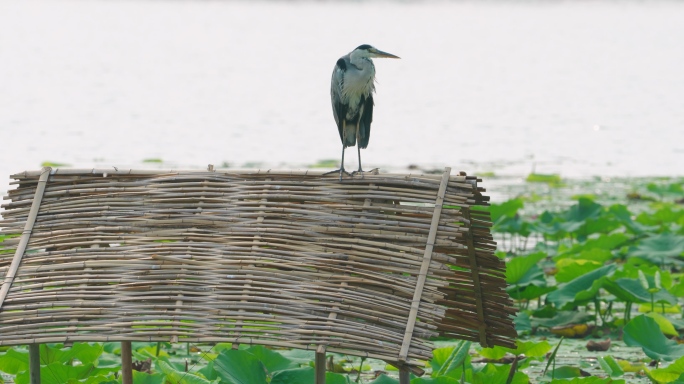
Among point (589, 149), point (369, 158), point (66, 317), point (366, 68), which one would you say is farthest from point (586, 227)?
point (589, 149)

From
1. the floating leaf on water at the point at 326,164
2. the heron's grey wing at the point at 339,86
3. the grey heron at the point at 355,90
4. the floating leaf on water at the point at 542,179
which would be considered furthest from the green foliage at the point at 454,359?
the floating leaf on water at the point at 326,164

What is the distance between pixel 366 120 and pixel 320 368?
119cm

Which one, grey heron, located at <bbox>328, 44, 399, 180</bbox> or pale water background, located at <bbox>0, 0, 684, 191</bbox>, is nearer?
grey heron, located at <bbox>328, 44, 399, 180</bbox>

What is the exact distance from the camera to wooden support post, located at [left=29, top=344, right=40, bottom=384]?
2891mm

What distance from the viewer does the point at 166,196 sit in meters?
2.96

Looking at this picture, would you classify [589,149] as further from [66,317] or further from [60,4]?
[60,4]

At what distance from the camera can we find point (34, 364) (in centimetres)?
291

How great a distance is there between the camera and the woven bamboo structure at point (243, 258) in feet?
8.59

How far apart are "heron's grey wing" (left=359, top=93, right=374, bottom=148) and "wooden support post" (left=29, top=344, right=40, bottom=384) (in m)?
1.38

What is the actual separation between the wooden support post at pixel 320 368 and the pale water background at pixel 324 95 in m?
6.85

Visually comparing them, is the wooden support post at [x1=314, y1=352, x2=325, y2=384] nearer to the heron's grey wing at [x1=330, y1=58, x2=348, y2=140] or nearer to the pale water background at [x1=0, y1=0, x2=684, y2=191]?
the heron's grey wing at [x1=330, y1=58, x2=348, y2=140]

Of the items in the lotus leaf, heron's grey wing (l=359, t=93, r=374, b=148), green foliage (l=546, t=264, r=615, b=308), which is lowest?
the lotus leaf

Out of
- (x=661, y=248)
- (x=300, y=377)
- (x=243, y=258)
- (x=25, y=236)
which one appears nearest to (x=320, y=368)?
(x=300, y=377)

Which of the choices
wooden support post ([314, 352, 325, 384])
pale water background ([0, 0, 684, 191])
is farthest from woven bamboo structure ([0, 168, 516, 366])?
pale water background ([0, 0, 684, 191])
